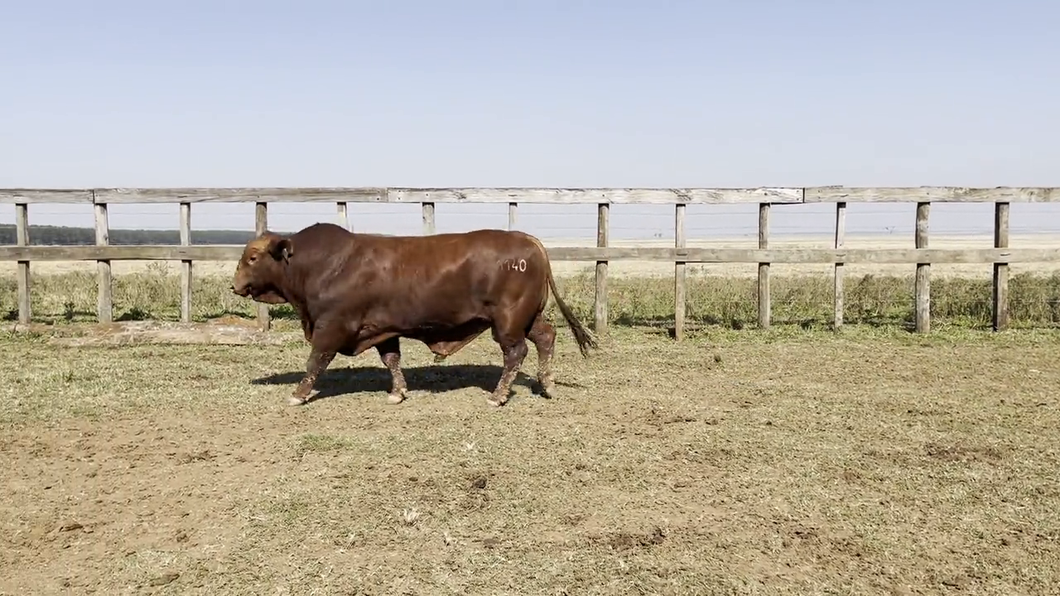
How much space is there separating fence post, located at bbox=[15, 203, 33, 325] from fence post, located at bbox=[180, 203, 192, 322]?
2138 millimetres

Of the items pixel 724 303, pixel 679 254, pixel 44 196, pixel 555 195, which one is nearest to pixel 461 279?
pixel 555 195

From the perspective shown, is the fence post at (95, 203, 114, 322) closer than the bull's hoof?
No

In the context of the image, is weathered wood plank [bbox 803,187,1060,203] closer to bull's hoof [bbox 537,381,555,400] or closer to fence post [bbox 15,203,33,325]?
bull's hoof [bbox 537,381,555,400]

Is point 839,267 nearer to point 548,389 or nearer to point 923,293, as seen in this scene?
point 923,293

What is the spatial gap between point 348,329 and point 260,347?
3.49 m

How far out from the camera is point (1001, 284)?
11398mm

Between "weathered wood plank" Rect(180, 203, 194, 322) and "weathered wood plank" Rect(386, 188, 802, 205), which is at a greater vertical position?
"weathered wood plank" Rect(386, 188, 802, 205)

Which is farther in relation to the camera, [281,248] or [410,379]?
[410,379]

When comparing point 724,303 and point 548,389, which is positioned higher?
point 724,303

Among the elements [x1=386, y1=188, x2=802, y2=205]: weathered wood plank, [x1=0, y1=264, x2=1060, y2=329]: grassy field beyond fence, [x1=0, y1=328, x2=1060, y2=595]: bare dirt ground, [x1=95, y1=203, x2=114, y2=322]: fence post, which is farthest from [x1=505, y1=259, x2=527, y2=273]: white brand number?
[x1=95, y1=203, x2=114, y2=322]: fence post

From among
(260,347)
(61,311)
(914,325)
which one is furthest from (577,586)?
(61,311)

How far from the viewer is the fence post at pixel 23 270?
451 inches

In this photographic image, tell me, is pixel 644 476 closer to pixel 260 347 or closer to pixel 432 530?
pixel 432 530

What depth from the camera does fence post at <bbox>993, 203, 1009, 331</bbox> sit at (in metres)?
11.4
